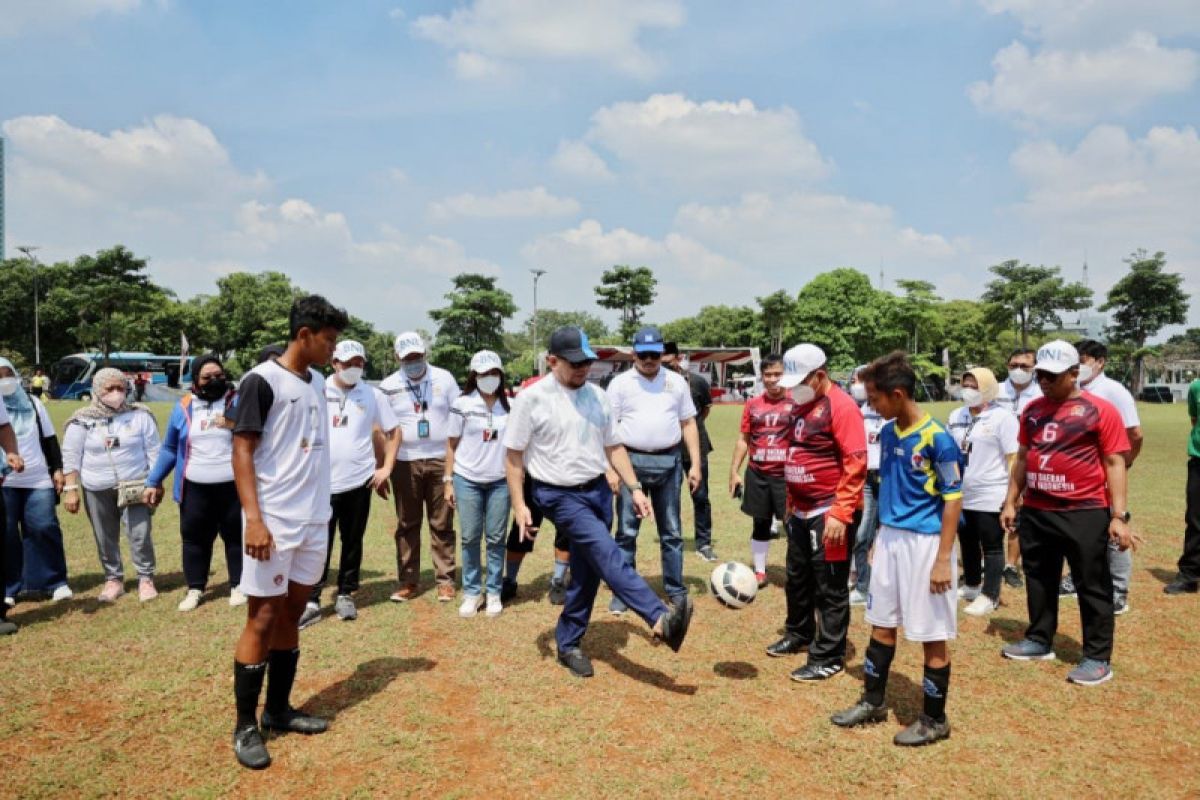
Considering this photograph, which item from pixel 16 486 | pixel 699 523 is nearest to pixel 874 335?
pixel 699 523

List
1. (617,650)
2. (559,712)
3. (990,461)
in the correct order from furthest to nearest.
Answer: (990,461), (617,650), (559,712)

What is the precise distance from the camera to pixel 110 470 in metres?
6.57

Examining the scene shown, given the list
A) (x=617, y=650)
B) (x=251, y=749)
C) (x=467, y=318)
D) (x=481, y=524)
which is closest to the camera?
(x=251, y=749)

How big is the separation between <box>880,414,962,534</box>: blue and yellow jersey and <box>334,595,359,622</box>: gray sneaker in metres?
4.47

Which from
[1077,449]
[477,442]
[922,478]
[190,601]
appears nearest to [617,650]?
[477,442]

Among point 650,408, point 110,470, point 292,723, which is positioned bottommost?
point 292,723

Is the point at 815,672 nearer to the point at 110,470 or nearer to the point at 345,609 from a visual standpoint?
the point at 345,609

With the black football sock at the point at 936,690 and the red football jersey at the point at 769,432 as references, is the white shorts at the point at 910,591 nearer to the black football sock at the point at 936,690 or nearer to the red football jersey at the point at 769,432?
the black football sock at the point at 936,690

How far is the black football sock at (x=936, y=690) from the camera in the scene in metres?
3.86

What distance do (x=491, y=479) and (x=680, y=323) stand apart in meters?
102

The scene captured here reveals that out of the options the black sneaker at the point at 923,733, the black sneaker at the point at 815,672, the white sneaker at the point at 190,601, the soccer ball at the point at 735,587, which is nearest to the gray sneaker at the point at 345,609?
the white sneaker at the point at 190,601

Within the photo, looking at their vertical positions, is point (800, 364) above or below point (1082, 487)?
above

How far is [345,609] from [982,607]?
5.62m

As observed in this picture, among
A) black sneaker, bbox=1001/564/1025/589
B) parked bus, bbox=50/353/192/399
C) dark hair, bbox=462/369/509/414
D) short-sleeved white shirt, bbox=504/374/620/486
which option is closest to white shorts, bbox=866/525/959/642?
short-sleeved white shirt, bbox=504/374/620/486
